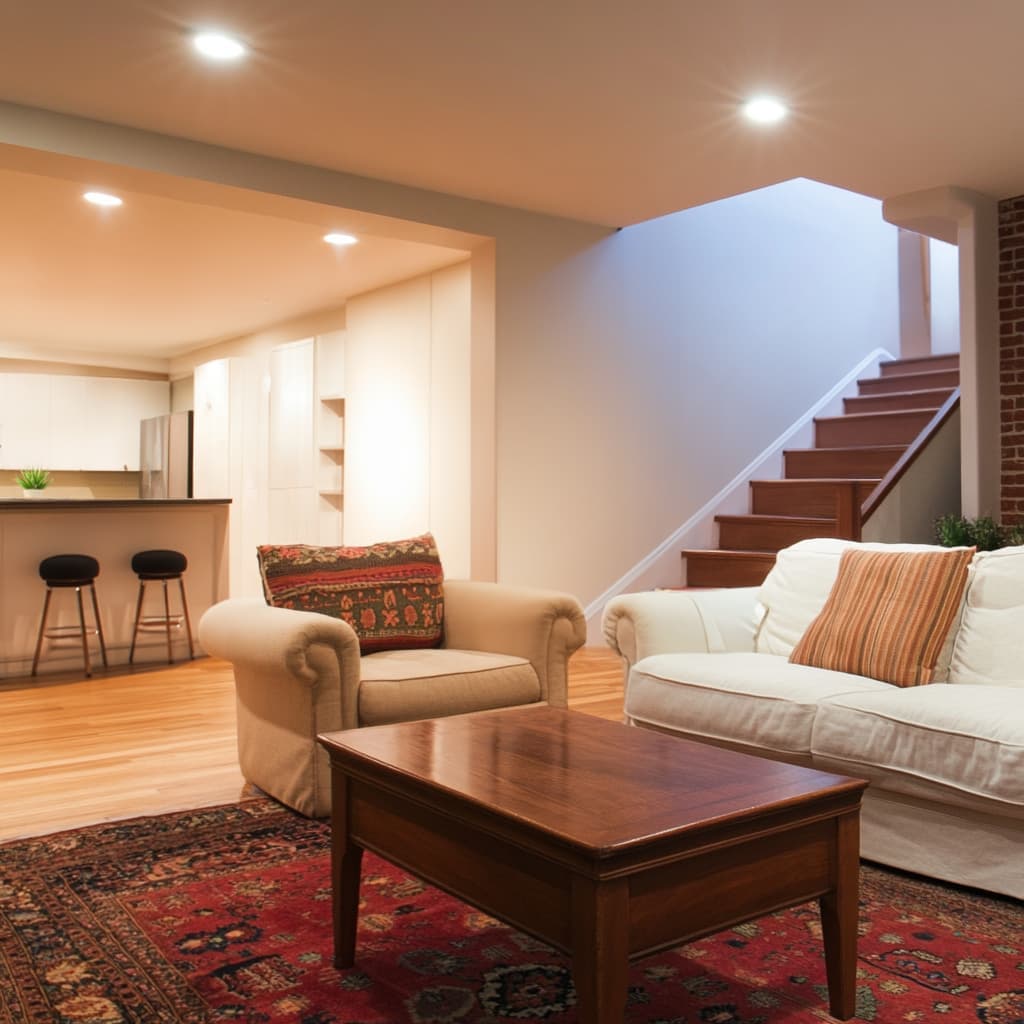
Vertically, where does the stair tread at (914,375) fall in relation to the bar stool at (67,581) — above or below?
above

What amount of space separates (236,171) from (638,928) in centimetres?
433

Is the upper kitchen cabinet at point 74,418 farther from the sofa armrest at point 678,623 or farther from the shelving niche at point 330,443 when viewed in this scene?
the sofa armrest at point 678,623

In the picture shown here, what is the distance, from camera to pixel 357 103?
4453 mm

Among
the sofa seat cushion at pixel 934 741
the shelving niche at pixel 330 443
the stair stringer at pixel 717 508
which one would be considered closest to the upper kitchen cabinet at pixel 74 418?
the shelving niche at pixel 330 443

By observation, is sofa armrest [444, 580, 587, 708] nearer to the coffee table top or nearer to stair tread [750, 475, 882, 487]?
the coffee table top

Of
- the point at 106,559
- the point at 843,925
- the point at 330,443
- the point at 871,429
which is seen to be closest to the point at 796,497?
the point at 871,429

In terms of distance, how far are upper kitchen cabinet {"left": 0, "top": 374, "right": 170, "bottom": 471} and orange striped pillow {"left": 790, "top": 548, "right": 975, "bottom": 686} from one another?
32.1ft

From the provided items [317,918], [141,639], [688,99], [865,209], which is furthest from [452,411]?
[317,918]

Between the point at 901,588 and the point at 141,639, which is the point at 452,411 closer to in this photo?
the point at 141,639

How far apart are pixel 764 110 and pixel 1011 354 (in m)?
2.55

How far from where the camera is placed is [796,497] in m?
7.29

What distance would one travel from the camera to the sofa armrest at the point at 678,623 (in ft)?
11.4

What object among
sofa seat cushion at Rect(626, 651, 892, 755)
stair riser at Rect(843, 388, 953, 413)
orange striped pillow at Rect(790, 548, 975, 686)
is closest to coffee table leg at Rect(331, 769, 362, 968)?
sofa seat cushion at Rect(626, 651, 892, 755)

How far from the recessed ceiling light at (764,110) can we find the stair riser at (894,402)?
3.35 m
